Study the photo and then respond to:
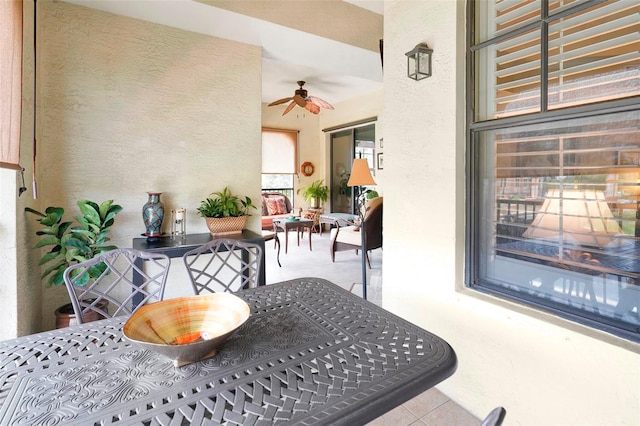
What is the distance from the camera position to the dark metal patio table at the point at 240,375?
76cm

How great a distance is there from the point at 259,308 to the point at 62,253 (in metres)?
1.73

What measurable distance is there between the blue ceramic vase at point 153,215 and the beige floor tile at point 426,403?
7.29 feet

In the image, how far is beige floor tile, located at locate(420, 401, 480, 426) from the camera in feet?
5.68

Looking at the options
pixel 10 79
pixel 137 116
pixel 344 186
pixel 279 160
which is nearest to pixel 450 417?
pixel 10 79

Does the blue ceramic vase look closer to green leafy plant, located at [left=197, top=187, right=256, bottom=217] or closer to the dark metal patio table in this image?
green leafy plant, located at [left=197, top=187, right=256, bottom=217]

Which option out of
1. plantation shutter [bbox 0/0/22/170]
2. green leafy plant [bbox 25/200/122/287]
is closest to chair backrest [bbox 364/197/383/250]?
green leafy plant [bbox 25/200/122/287]

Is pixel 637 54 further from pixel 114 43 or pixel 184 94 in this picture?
pixel 114 43

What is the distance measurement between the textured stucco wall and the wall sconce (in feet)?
5.77

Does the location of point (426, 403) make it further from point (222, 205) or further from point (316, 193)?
point (316, 193)

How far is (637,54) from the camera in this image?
1253mm

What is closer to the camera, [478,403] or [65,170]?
[478,403]

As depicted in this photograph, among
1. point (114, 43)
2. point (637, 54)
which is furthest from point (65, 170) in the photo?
point (637, 54)

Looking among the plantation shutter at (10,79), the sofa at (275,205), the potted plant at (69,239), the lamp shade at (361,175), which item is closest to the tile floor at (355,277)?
the sofa at (275,205)

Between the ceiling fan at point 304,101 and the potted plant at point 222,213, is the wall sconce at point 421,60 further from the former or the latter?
the ceiling fan at point 304,101
